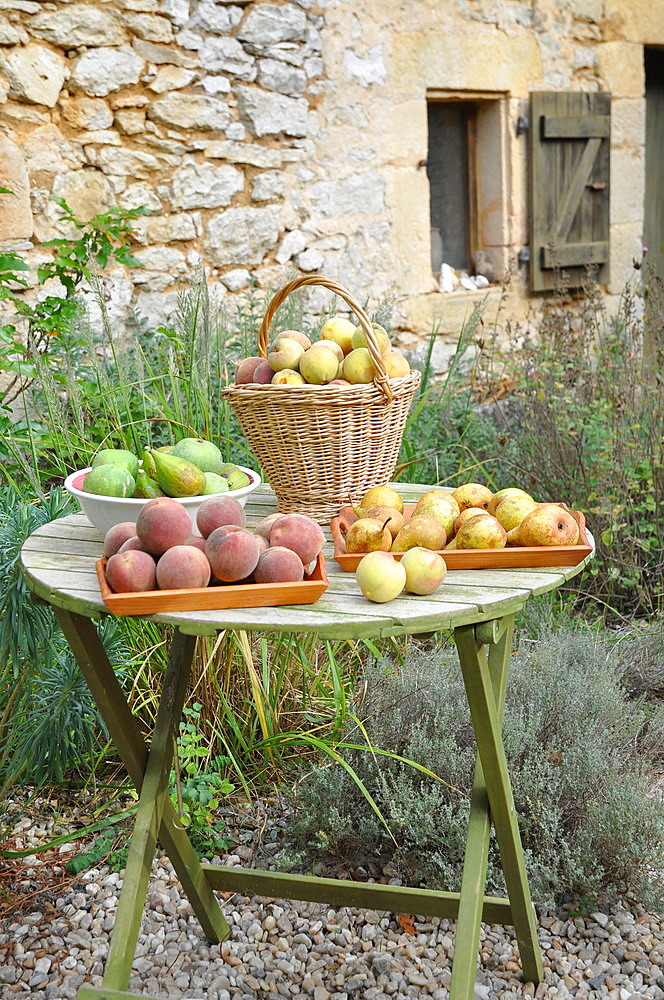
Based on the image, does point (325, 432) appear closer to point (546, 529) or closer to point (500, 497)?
point (500, 497)

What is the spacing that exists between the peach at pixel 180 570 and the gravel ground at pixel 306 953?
3.93 ft

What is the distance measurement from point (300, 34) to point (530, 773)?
13.4ft

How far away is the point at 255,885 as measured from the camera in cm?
232

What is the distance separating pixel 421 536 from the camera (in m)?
1.81

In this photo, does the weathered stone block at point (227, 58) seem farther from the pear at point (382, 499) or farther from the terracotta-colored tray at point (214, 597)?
the terracotta-colored tray at point (214, 597)

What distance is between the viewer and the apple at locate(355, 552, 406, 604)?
163 cm

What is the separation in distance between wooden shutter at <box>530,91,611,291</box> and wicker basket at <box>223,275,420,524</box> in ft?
14.7

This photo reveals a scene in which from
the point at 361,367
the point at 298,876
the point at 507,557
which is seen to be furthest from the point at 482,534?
the point at 298,876

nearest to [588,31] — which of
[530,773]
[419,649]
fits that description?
[419,649]

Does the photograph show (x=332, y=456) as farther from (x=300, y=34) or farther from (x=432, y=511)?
(x=300, y=34)

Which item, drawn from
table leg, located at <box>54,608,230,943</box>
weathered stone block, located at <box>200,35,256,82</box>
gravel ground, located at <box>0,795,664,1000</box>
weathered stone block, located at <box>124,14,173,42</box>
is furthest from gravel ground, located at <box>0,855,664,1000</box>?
weathered stone block, located at <box>200,35,256,82</box>

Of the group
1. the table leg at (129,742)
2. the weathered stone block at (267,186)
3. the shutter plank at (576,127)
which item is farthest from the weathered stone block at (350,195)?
the table leg at (129,742)

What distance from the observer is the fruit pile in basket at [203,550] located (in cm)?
159

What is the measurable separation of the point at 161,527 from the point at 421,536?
468 mm
